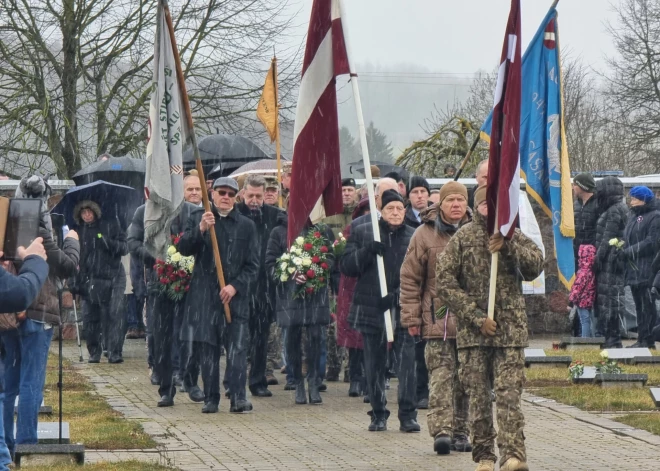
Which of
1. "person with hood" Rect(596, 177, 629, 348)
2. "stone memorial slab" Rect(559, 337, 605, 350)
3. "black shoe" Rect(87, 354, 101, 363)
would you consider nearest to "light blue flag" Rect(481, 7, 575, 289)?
"person with hood" Rect(596, 177, 629, 348)

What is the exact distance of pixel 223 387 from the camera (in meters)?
14.9

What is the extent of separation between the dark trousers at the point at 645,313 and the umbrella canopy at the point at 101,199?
668cm

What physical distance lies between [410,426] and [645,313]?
25.1ft

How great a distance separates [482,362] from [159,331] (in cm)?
552

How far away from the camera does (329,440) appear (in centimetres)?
1096

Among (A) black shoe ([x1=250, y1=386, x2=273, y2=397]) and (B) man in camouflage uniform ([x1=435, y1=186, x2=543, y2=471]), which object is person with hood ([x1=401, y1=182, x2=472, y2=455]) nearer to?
(B) man in camouflage uniform ([x1=435, y1=186, x2=543, y2=471])

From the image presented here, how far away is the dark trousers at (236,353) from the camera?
12.7 metres

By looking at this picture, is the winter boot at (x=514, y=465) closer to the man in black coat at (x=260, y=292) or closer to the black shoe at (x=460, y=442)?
the black shoe at (x=460, y=442)

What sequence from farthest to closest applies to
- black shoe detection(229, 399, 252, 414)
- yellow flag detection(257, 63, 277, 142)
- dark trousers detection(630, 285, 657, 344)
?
yellow flag detection(257, 63, 277, 142)
dark trousers detection(630, 285, 657, 344)
black shoe detection(229, 399, 252, 414)

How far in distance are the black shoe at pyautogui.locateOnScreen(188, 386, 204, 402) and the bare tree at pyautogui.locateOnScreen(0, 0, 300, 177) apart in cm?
1487

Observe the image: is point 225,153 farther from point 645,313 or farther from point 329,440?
point 329,440

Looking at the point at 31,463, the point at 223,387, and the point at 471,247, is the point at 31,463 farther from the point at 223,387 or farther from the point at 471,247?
the point at 223,387

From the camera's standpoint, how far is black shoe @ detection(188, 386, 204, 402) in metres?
13.7

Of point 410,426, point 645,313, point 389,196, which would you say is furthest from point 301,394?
point 645,313
